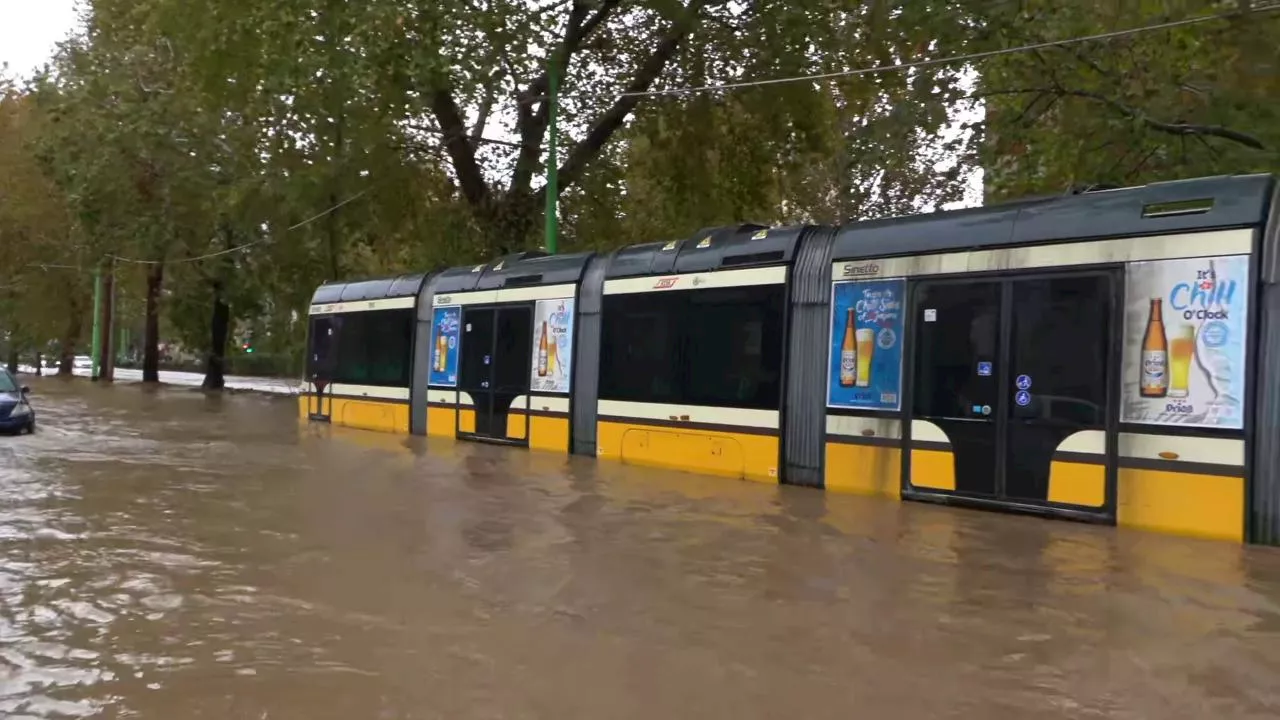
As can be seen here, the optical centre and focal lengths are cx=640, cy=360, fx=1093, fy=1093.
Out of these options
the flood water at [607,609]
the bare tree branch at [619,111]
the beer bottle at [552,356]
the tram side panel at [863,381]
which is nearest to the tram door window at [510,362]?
the beer bottle at [552,356]

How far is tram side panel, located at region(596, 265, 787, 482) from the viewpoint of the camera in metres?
13.1

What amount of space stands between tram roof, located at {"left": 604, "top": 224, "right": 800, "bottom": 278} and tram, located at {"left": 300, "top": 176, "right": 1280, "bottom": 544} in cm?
3

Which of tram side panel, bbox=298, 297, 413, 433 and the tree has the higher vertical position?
the tree

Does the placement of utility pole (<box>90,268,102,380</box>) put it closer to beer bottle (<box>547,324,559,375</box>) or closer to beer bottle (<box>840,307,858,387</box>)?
beer bottle (<box>547,324,559,375</box>)

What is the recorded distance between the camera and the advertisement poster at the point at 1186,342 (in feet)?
29.4

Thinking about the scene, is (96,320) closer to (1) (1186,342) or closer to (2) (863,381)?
(2) (863,381)

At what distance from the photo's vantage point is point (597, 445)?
16.0 metres

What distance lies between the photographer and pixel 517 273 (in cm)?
1795

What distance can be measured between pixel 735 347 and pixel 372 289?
1125cm

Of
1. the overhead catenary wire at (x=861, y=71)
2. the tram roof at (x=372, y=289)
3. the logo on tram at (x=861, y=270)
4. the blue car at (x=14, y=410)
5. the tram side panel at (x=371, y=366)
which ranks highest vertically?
the overhead catenary wire at (x=861, y=71)

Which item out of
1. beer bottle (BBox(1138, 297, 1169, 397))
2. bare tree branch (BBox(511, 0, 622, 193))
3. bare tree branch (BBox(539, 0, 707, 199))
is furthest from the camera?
bare tree branch (BBox(539, 0, 707, 199))

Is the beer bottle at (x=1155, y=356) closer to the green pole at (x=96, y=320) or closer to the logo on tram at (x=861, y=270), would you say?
the logo on tram at (x=861, y=270)

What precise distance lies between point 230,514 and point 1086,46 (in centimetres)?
1248

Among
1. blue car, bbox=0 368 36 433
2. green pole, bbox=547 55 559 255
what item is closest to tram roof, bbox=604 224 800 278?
green pole, bbox=547 55 559 255
